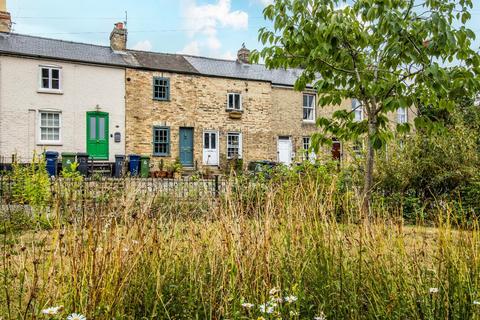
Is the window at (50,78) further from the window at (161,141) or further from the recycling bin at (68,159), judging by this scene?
the window at (161,141)

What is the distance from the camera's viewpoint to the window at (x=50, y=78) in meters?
20.0

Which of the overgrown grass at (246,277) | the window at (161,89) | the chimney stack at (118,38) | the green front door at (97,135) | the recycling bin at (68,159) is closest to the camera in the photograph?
the overgrown grass at (246,277)

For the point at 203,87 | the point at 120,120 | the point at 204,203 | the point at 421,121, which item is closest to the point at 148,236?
the point at 421,121

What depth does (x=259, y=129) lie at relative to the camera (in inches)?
987

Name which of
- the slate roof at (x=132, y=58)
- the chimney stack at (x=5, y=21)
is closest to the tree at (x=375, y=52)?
the slate roof at (x=132, y=58)

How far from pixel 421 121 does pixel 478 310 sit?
2941 millimetres

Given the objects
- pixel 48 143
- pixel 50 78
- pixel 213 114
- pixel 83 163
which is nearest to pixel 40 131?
pixel 48 143

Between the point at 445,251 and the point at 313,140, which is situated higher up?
the point at 313,140

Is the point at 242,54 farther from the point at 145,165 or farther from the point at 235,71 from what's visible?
the point at 145,165

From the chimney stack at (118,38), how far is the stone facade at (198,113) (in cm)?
193

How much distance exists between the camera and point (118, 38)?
2253 cm

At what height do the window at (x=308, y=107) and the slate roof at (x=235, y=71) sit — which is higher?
the slate roof at (x=235, y=71)

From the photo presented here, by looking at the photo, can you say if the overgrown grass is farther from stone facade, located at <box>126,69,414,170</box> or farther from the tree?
stone facade, located at <box>126,69,414,170</box>

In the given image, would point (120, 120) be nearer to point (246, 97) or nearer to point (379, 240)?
point (246, 97)
